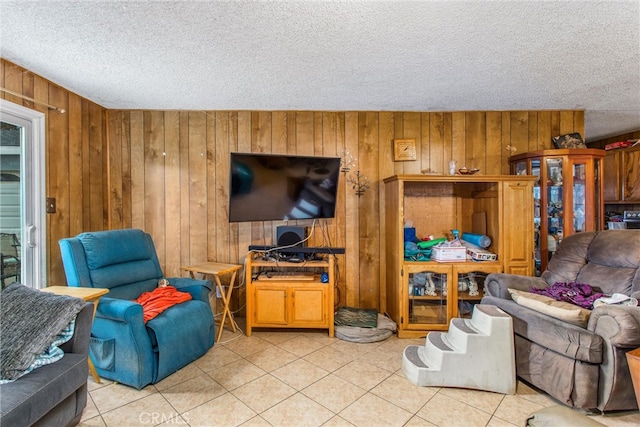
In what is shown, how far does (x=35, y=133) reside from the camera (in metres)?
2.40

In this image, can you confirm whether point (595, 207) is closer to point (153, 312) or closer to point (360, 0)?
point (360, 0)

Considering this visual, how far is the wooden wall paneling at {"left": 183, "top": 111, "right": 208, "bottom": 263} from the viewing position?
326 centimetres

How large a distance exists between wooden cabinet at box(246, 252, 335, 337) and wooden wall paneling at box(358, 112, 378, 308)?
59 centimetres

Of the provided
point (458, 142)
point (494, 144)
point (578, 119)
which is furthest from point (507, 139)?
point (578, 119)

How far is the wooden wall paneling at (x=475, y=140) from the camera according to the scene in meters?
3.27

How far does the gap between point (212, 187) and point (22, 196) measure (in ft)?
4.83

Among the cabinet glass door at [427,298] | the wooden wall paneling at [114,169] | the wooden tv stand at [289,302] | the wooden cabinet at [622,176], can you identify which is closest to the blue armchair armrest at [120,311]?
the wooden tv stand at [289,302]

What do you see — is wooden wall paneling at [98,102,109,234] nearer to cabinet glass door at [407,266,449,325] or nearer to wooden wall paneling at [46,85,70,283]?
wooden wall paneling at [46,85,70,283]

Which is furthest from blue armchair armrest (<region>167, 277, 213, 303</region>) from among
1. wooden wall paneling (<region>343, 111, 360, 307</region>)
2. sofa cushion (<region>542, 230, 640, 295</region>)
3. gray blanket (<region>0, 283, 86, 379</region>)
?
sofa cushion (<region>542, 230, 640, 295</region>)

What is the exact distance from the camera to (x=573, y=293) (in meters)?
2.17

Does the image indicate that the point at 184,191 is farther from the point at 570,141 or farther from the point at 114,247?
the point at 570,141

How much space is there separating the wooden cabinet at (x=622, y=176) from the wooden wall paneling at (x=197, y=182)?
4.98 meters

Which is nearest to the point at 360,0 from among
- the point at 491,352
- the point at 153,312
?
the point at 491,352

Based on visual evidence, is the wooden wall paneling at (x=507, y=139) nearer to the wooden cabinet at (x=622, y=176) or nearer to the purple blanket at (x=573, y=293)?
the purple blanket at (x=573, y=293)
